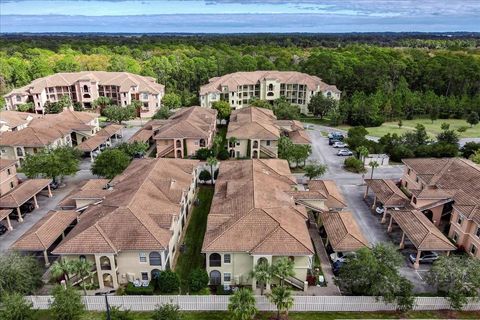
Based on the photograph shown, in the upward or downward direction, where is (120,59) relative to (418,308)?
upward

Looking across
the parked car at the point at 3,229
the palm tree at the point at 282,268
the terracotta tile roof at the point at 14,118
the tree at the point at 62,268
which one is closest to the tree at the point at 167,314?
the palm tree at the point at 282,268

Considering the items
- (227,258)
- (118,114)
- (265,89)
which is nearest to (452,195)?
(227,258)

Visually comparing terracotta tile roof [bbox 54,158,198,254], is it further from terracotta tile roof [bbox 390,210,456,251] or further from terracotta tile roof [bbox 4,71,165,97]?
terracotta tile roof [bbox 4,71,165,97]

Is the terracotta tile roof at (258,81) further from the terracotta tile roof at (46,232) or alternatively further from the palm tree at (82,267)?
the palm tree at (82,267)

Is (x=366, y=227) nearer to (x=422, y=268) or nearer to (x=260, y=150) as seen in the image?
(x=422, y=268)

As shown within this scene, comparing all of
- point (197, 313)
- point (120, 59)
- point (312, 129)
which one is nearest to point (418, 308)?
point (197, 313)

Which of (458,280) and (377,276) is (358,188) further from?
(377,276)
